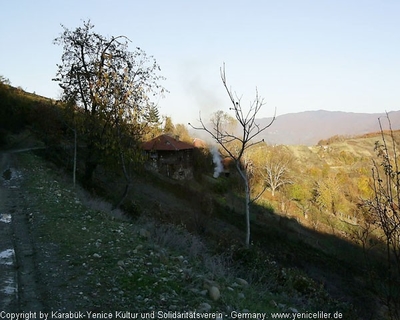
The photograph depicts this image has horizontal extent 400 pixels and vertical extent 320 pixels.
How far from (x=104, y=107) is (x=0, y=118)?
21.0 m

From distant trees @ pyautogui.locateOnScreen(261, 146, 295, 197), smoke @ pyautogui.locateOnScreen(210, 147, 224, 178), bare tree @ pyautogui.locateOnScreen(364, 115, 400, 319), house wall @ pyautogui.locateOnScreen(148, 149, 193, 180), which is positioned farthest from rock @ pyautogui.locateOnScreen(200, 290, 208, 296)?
smoke @ pyautogui.locateOnScreen(210, 147, 224, 178)

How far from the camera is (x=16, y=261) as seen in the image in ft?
19.3

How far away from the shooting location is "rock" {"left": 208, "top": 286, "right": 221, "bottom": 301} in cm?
475

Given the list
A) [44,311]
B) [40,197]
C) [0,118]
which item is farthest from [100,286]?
[0,118]

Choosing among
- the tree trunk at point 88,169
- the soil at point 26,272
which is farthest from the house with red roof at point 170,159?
the soil at point 26,272

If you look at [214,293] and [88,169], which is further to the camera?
[88,169]

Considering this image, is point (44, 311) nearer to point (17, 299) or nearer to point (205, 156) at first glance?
point (17, 299)

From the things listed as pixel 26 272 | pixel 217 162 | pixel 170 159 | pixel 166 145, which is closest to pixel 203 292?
pixel 26 272

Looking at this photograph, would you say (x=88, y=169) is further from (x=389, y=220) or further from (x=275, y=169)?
(x=275, y=169)

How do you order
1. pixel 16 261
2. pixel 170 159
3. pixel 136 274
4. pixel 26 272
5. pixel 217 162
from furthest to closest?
pixel 217 162 → pixel 170 159 → pixel 16 261 → pixel 26 272 → pixel 136 274

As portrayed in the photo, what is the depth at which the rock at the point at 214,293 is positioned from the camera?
15.6ft

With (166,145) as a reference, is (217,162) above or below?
below

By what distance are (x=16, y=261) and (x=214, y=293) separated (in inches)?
134

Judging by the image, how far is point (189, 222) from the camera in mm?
23703
